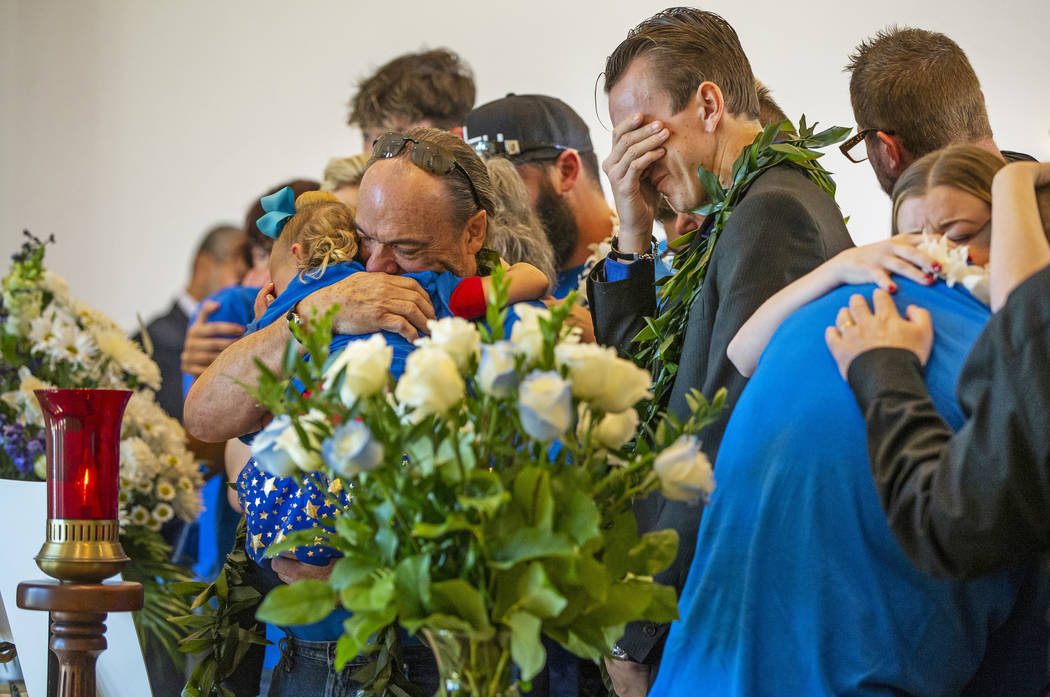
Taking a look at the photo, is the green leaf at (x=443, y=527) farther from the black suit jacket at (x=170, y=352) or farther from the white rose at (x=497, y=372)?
the black suit jacket at (x=170, y=352)

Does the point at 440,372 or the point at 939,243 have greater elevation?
the point at 939,243

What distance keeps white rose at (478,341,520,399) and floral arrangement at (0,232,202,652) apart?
1547 millimetres

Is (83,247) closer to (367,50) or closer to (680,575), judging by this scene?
(367,50)

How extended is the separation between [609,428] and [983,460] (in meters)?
0.30

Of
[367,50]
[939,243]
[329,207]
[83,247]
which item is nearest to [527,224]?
[329,207]

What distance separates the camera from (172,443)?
97.3 inches

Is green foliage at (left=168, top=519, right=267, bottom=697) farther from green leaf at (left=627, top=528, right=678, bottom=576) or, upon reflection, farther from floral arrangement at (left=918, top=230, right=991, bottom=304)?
floral arrangement at (left=918, top=230, right=991, bottom=304)

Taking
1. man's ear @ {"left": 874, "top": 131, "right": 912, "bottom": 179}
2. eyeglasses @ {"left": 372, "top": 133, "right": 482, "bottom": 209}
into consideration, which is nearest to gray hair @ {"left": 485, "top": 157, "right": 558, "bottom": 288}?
eyeglasses @ {"left": 372, "top": 133, "right": 482, "bottom": 209}

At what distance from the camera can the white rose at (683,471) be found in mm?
983

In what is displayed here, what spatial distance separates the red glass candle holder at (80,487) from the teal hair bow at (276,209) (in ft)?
1.45

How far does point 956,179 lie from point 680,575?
53 cm

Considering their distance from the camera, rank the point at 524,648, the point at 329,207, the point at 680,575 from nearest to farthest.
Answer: the point at 524,648 → the point at 680,575 → the point at 329,207

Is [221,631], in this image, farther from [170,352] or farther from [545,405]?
[170,352]

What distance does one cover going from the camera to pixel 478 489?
3.07 feet
